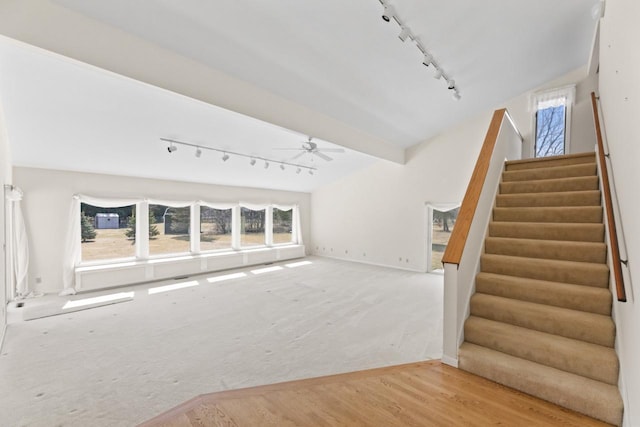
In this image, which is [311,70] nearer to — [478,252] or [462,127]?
[478,252]

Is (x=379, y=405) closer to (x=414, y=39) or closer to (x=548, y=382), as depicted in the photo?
(x=548, y=382)

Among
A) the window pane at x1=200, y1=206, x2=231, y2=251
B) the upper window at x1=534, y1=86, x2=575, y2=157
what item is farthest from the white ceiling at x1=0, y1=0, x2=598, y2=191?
the window pane at x1=200, y1=206, x2=231, y2=251

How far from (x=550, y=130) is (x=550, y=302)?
5.08 metres

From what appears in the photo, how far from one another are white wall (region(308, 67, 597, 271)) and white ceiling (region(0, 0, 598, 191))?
0.75 meters

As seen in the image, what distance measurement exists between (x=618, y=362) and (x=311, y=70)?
4.18 metres

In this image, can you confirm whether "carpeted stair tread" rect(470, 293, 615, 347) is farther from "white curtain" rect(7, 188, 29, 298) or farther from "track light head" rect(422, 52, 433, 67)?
"white curtain" rect(7, 188, 29, 298)

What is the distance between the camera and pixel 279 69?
3623mm

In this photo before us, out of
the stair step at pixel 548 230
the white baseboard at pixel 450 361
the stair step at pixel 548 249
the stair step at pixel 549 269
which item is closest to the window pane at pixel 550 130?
the stair step at pixel 548 230

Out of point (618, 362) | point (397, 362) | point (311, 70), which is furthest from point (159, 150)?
point (618, 362)

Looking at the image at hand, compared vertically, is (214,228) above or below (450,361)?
above

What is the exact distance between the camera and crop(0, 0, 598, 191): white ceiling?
2773 millimetres

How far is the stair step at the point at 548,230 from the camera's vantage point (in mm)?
2709

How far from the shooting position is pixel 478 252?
118 inches

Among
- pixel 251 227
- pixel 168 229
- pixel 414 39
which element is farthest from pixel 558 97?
pixel 168 229
